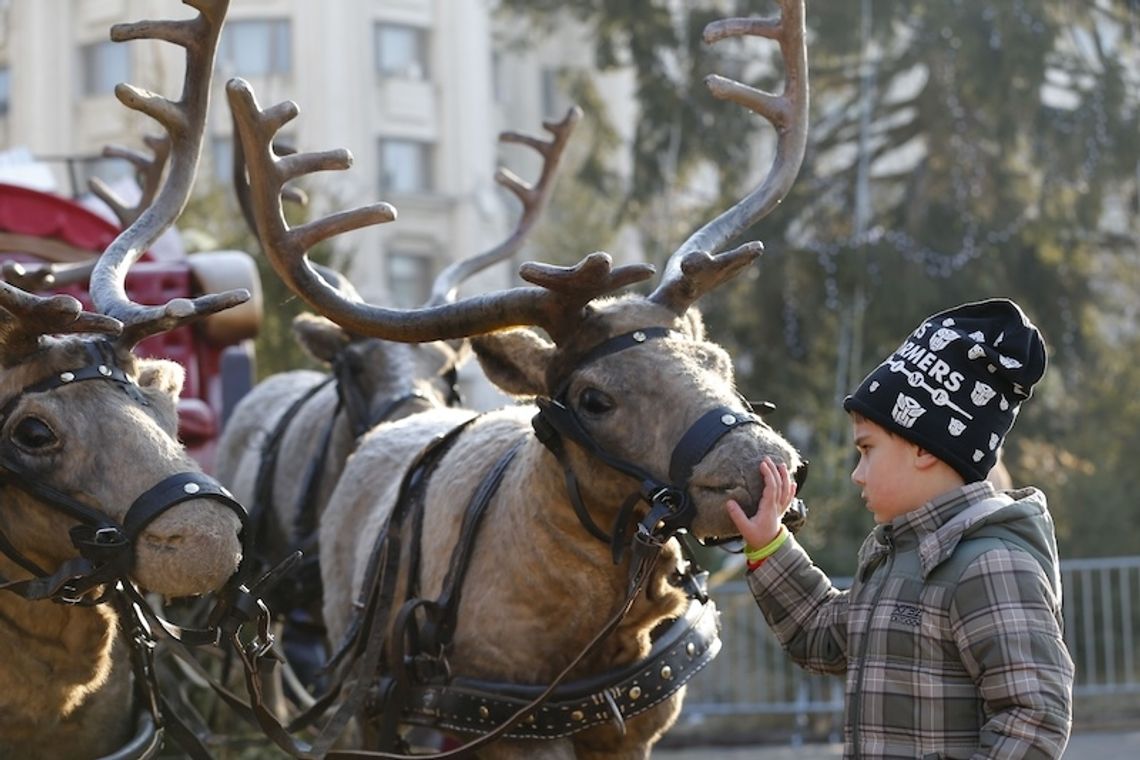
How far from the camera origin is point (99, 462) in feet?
14.9

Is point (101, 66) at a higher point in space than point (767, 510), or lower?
higher

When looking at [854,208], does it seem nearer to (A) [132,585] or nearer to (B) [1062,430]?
(B) [1062,430]

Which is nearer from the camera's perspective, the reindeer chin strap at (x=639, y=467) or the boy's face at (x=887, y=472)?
the boy's face at (x=887, y=472)

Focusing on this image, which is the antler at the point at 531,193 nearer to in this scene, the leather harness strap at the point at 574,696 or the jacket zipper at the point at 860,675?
the leather harness strap at the point at 574,696

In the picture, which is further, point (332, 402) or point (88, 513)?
point (332, 402)

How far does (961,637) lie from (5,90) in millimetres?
36914

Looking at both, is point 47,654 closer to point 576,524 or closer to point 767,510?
point 576,524

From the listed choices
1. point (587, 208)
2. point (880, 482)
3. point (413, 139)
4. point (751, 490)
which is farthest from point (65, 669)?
point (413, 139)

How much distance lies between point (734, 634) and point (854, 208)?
722cm

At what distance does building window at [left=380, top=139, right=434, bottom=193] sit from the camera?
37844mm

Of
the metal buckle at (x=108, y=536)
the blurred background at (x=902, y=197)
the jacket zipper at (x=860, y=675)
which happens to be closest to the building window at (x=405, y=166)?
the blurred background at (x=902, y=197)

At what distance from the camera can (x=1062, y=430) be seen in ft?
61.3

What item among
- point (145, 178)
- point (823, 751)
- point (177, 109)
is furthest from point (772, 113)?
point (823, 751)

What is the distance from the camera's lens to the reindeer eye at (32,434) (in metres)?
4.60
